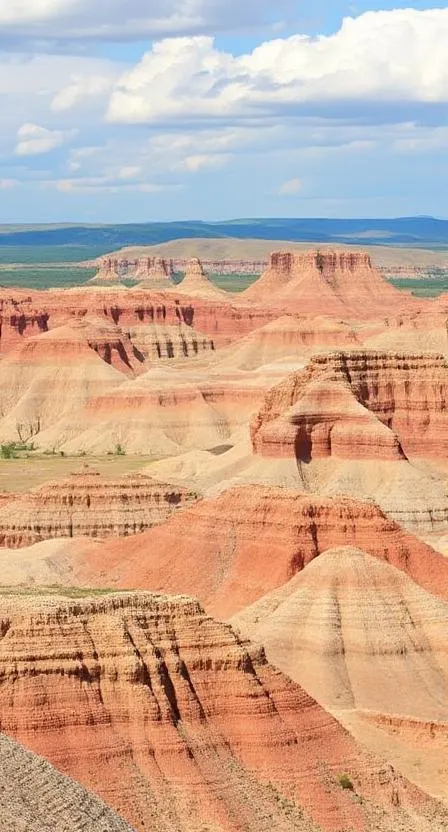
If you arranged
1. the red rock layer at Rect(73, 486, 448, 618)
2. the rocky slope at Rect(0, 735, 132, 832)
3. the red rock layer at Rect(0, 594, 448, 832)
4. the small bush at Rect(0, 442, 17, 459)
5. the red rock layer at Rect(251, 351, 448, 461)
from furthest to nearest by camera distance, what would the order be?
1. the small bush at Rect(0, 442, 17, 459)
2. the red rock layer at Rect(251, 351, 448, 461)
3. the red rock layer at Rect(73, 486, 448, 618)
4. the red rock layer at Rect(0, 594, 448, 832)
5. the rocky slope at Rect(0, 735, 132, 832)

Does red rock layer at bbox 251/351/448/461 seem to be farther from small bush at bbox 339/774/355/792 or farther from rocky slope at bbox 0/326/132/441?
rocky slope at bbox 0/326/132/441

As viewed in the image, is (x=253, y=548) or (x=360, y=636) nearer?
(x=360, y=636)

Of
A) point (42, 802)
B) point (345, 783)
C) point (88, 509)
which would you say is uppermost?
point (42, 802)

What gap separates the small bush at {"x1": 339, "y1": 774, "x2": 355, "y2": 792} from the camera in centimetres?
4803

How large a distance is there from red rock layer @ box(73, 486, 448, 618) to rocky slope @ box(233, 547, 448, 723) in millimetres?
7843

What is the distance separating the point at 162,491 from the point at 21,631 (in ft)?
180

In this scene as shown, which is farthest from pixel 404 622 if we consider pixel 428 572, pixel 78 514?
A: pixel 78 514

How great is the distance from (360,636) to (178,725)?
1967cm

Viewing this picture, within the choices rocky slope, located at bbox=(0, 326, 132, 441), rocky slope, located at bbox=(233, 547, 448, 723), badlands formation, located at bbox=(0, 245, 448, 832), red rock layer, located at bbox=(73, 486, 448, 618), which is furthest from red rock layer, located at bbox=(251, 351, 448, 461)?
rocky slope, located at bbox=(0, 326, 132, 441)

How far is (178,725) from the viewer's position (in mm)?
47500

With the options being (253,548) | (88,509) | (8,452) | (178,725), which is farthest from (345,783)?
(8,452)

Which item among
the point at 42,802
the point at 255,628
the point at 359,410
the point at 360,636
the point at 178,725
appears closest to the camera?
the point at 42,802

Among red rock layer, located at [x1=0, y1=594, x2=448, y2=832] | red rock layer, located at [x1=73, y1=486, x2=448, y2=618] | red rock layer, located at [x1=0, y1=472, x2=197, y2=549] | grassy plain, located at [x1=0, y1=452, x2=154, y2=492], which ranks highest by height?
red rock layer, located at [x1=0, y1=594, x2=448, y2=832]

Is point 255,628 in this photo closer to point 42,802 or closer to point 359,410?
point 42,802
